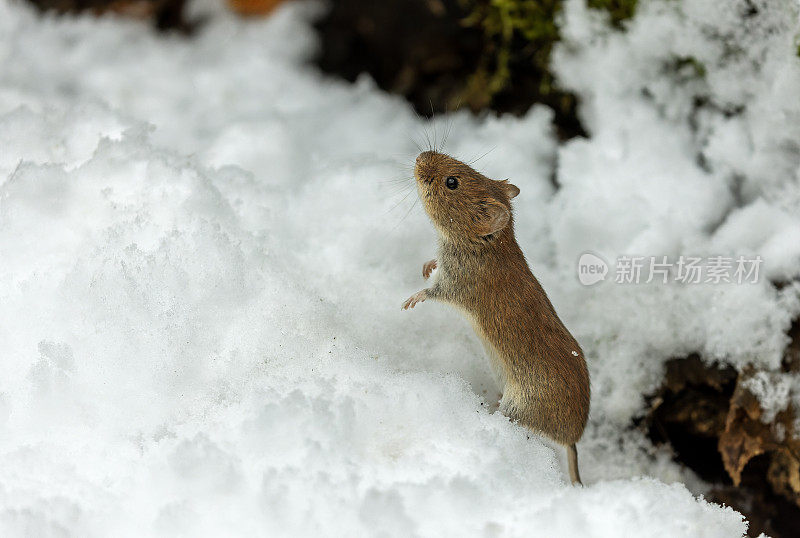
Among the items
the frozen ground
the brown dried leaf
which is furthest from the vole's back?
the brown dried leaf

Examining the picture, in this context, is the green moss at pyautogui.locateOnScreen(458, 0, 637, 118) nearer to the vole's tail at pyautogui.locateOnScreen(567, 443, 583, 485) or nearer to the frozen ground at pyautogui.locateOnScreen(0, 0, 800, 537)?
the frozen ground at pyautogui.locateOnScreen(0, 0, 800, 537)

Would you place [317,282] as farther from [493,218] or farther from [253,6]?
[253,6]

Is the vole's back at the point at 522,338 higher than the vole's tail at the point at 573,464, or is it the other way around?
the vole's back at the point at 522,338

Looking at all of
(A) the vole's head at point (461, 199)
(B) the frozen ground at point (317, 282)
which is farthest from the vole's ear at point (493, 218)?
(B) the frozen ground at point (317, 282)

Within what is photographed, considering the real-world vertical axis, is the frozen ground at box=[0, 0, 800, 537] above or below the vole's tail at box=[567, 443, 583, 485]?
above

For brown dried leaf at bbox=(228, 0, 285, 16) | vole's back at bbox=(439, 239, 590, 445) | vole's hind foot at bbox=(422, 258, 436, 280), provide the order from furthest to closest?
brown dried leaf at bbox=(228, 0, 285, 16) → vole's hind foot at bbox=(422, 258, 436, 280) → vole's back at bbox=(439, 239, 590, 445)

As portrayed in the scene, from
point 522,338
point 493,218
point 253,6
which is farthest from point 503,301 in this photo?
point 253,6

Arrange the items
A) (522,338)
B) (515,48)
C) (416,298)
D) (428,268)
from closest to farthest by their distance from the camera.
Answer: (522,338)
(416,298)
(428,268)
(515,48)

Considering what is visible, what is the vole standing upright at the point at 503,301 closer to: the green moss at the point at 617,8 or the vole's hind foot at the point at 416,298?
the vole's hind foot at the point at 416,298

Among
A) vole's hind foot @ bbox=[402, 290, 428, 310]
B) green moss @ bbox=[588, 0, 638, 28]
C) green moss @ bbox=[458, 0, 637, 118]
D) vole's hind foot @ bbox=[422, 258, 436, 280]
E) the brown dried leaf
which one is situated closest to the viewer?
vole's hind foot @ bbox=[402, 290, 428, 310]
